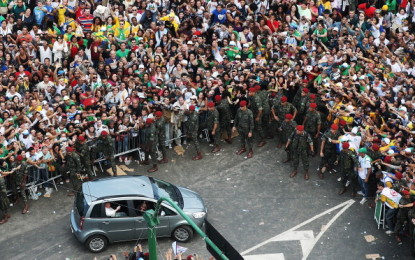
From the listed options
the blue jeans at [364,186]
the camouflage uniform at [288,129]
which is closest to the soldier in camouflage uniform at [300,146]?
the camouflage uniform at [288,129]

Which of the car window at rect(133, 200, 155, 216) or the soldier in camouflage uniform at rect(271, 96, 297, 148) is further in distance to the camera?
the soldier in camouflage uniform at rect(271, 96, 297, 148)

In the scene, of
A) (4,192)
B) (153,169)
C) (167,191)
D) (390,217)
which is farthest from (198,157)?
(390,217)

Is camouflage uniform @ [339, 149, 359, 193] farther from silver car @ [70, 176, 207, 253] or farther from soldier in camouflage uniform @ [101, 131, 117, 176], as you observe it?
soldier in camouflage uniform @ [101, 131, 117, 176]

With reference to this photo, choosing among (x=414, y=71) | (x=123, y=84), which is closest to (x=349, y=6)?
(x=414, y=71)

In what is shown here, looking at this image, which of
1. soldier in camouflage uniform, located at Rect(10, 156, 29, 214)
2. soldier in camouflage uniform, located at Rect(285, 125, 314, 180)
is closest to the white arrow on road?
soldier in camouflage uniform, located at Rect(285, 125, 314, 180)

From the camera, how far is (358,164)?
1969 centimetres

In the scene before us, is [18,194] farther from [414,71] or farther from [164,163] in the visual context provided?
[414,71]

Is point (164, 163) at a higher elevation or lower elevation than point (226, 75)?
lower

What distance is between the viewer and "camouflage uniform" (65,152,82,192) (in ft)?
65.8

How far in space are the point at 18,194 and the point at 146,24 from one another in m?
8.41

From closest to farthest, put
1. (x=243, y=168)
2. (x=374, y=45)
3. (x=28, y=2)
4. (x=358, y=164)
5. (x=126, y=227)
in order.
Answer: (x=126, y=227)
(x=358, y=164)
(x=243, y=168)
(x=374, y=45)
(x=28, y=2)

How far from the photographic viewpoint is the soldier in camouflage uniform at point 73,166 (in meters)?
20.0

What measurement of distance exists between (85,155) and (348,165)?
7299 millimetres

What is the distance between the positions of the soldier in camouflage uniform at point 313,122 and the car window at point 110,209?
6.54 meters
